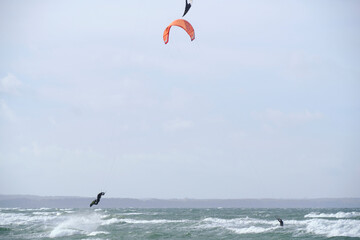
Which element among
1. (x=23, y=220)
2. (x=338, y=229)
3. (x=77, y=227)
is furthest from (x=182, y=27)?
(x=23, y=220)

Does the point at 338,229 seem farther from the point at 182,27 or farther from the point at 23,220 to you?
the point at 23,220

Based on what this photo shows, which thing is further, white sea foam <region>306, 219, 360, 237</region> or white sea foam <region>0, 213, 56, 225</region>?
white sea foam <region>0, 213, 56, 225</region>

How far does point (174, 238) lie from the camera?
101 feet

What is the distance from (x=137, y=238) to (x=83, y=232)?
4.89 metres

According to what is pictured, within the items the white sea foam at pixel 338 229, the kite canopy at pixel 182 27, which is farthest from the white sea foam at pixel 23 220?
the kite canopy at pixel 182 27

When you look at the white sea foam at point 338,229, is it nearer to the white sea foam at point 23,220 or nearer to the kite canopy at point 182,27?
the kite canopy at point 182,27

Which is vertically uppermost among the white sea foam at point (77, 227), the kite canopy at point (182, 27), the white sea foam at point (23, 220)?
the kite canopy at point (182, 27)

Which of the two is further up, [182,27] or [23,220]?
[182,27]

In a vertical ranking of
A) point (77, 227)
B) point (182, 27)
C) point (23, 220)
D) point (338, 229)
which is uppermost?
point (182, 27)

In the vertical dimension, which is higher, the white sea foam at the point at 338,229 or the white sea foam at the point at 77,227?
the white sea foam at the point at 77,227

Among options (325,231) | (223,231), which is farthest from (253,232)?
(325,231)

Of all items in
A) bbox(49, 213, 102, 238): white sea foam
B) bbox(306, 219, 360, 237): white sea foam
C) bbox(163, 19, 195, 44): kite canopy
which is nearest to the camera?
bbox(163, 19, 195, 44): kite canopy

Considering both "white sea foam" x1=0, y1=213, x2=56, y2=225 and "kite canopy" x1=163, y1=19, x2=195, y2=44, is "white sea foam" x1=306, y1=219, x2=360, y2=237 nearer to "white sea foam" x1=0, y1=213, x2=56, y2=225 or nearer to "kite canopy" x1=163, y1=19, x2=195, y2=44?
"kite canopy" x1=163, y1=19, x2=195, y2=44

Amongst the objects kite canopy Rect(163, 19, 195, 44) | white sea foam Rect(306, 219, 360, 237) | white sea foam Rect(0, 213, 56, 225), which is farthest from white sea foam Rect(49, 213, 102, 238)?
kite canopy Rect(163, 19, 195, 44)
